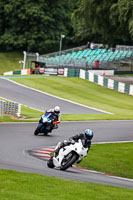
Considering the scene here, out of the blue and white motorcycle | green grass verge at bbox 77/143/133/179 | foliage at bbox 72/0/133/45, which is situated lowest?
green grass verge at bbox 77/143/133/179

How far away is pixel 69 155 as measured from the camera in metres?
13.7

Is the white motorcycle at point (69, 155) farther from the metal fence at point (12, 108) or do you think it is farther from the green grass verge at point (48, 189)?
the metal fence at point (12, 108)

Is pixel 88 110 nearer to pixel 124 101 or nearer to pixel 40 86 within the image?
pixel 124 101

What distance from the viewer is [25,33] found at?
76.6 meters

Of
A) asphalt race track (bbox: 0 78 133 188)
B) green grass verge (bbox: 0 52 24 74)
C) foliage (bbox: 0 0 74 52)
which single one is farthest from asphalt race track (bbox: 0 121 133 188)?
foliage (bbox: 0 0 74 52)

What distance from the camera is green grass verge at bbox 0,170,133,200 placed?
30.2 ft

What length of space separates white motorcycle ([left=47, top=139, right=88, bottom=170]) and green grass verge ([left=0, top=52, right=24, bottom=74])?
184ft

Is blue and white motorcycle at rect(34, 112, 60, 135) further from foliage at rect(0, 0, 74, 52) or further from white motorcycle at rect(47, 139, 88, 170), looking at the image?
foliage at rect(0, 0, 74, 52)

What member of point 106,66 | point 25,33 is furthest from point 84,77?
point 25,33

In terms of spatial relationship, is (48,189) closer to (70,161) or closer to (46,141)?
(70,161)

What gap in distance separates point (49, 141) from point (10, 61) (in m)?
54.5

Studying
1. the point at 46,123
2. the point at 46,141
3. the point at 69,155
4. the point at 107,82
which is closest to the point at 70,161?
the point at 69,155

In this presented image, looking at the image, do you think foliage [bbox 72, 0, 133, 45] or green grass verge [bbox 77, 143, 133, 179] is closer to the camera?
green grass verge [bbox 77, 143, 133, 179]

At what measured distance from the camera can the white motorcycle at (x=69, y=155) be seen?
1351cm
